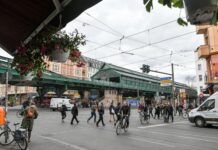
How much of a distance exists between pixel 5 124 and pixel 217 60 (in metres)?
24.6

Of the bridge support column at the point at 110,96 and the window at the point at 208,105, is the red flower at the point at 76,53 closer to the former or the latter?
the window at the point at 208,105

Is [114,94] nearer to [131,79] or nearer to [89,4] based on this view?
[131,79]

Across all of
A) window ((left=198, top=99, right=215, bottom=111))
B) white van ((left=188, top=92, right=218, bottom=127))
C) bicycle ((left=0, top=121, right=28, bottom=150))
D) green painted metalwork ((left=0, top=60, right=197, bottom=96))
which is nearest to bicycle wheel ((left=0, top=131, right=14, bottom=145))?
bicycle ((left=0, top=121, right=28, bottom=150))

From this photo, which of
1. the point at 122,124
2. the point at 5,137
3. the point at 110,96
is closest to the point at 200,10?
the point at 5,137

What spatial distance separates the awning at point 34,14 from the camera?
11.5 ft

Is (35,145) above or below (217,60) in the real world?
below

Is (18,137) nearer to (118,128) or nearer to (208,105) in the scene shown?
(118,128)

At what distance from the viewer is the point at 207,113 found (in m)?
18.6

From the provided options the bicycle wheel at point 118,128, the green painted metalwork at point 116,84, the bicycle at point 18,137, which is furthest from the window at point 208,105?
the green painted metalwork at point 116,84

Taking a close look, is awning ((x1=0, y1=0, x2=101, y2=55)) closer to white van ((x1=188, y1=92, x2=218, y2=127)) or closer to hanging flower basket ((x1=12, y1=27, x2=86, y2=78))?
hanging flower basket ((x1=12, y1=27, x2=86, y2=78))

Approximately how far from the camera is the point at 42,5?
3.59 metres

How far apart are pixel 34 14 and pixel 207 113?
17.1m

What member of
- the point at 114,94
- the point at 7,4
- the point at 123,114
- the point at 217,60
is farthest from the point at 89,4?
the point at 114,94

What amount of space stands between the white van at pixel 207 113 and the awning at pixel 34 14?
16.2 metres
